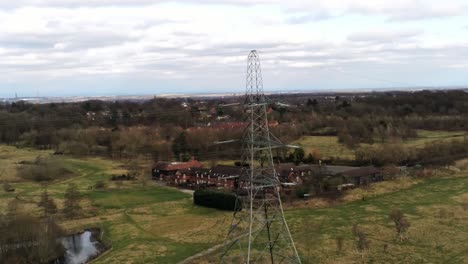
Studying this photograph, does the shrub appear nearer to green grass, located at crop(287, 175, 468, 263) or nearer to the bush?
the bush

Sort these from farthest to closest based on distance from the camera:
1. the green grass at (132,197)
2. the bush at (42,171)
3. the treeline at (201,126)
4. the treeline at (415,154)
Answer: the treeline at (201,126) < the bush at (42,171) < the treeline at (415,154) < the green grass at (132,197)

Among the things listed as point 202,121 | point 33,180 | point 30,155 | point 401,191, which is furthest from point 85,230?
point 202,121

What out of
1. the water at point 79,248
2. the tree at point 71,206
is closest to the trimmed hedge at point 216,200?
the water at point 79,248

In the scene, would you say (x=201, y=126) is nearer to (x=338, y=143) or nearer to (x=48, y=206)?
(x=338, y=143)

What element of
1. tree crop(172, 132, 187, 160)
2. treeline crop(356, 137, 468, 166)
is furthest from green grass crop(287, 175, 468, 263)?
tree crop(172, 132, 187, 160)

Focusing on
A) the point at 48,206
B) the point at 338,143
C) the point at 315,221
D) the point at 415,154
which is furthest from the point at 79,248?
the point at 338,143

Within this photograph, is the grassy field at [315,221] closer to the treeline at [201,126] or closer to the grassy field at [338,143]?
the grassy field at [338,143]

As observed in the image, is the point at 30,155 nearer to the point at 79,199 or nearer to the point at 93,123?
the point at 93,123
